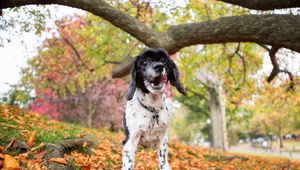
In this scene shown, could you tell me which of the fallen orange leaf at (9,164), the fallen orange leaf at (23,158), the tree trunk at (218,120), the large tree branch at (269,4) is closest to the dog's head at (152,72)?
the fallen orange leaf at (9,164)

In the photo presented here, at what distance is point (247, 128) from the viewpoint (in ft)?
190

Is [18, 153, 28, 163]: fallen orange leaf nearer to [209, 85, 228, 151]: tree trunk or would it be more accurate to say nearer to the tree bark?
the tree bark

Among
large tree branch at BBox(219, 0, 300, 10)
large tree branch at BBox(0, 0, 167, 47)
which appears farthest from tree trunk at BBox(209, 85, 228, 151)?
large tree branch at BBox(219, 0, 300, 10)

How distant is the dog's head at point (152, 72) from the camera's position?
3.47 metres

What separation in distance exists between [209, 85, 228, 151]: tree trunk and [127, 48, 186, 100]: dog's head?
1992cm

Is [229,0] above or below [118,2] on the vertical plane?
below

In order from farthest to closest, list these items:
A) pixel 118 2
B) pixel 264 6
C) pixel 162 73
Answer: pixel 118 2
pixel 264 6
pixel 162 73

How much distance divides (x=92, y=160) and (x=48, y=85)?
15.2 m

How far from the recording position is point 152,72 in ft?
11.4

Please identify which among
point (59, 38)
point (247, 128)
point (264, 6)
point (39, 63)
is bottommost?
point (247, 128)

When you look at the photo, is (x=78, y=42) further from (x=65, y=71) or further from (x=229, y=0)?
(x=229, y=0)

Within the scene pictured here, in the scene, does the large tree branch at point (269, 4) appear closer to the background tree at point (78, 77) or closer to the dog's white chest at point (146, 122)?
the dog's white chest at point (146, 122)

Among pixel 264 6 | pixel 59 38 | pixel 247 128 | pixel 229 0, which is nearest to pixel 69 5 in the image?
pixel 229 0

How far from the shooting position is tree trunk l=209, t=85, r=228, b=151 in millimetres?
23686
